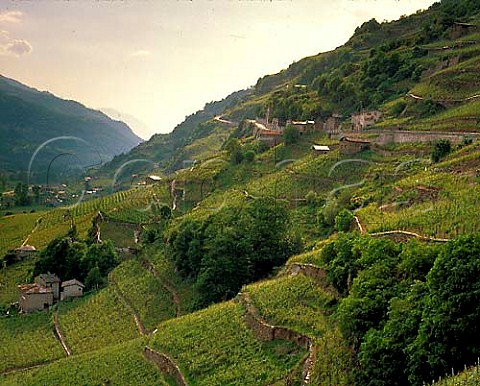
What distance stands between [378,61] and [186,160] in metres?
46.9

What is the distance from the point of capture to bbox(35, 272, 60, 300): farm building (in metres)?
44.9

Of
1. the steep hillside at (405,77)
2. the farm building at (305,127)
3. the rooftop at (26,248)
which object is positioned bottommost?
the rooftop at (26,248)

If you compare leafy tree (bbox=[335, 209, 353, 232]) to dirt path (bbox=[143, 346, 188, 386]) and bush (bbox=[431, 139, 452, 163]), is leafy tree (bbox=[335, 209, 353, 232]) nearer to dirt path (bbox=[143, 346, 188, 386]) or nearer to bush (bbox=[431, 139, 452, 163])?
bush (bbox=[431, 139, 452, 163])

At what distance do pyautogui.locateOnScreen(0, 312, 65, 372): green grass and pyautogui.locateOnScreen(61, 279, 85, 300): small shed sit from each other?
2.88 m

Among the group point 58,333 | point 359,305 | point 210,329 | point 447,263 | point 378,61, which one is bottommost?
point 58,333

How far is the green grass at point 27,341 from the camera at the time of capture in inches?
1339

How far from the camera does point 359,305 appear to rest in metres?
18.9

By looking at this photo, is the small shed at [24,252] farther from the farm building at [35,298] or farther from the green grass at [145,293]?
the green grass at [145,293]

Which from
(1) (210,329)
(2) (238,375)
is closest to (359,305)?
(2) (238,375)

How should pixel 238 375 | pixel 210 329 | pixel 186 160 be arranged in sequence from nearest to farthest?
pixel 238 375 → pixel 210 329 → pixel 186 160

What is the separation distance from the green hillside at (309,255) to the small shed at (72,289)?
616 mm

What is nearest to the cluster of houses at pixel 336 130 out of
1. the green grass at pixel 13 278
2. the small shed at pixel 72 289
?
the small shed at pixel 72 289

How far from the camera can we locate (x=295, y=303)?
25.1m

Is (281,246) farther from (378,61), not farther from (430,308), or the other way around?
(378,61)
